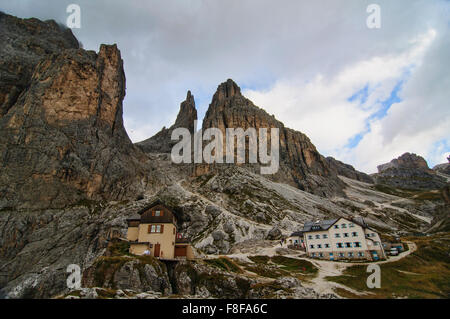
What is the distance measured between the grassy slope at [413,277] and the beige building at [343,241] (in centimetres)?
718

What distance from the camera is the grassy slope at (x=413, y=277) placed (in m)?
30.7

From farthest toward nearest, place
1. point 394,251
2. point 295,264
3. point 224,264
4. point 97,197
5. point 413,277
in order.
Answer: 1. point 97,197
2. point 394,251
3. point 295,264
4. point 224,264
5. point 413,277

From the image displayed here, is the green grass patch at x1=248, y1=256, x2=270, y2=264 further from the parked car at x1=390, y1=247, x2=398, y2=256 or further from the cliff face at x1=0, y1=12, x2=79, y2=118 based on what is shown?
the cliff face at x1=0, y1=12, x2=79, y2=118

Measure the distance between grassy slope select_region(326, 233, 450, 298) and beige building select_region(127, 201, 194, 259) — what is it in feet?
93.4

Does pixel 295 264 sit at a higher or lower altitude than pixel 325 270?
higher

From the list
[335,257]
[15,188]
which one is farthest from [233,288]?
[15,188]

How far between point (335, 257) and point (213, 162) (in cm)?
10935

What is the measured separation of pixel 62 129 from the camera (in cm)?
10200

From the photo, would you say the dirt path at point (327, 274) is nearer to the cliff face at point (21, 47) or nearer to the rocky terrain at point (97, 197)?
the rocky terrain at point (97, 197)

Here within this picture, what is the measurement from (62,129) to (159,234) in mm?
84666

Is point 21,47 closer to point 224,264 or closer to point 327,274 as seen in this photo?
point 224,264

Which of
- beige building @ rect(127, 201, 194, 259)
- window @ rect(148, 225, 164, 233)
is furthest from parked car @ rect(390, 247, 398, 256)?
window @ rect(148, 225, 164, 233)

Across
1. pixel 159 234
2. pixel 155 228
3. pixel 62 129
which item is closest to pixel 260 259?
pixel 159 234

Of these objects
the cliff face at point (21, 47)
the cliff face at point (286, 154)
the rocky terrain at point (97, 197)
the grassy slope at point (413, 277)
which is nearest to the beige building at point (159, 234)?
the rocky terrain at point (97, 197)
